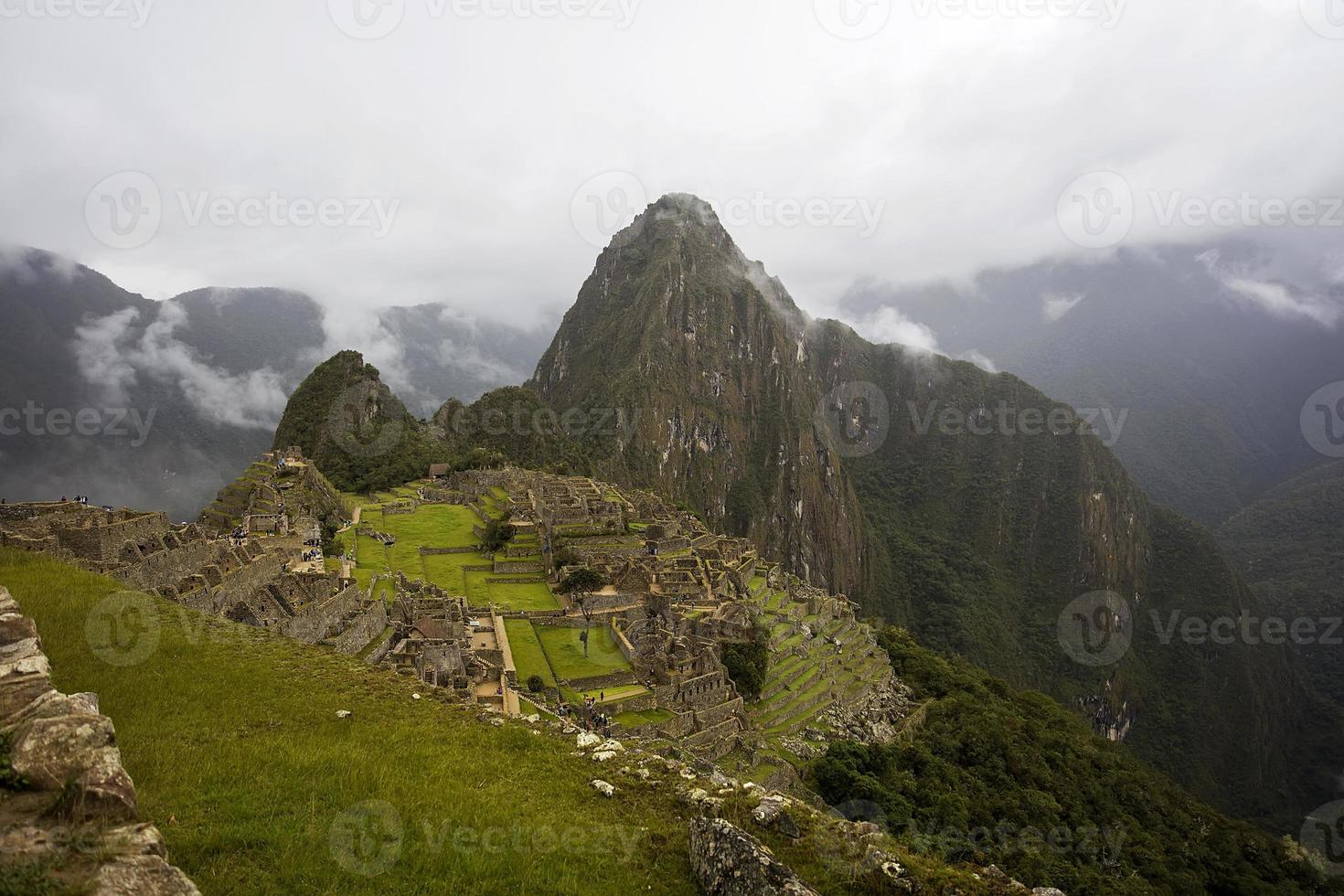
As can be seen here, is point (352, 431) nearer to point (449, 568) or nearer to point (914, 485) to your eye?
point (449, 568)

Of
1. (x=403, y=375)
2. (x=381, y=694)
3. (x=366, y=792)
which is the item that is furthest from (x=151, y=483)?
(x=403, y=375)

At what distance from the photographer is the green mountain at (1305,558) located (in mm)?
123250

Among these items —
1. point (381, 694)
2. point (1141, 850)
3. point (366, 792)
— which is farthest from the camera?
point (1141, 850)

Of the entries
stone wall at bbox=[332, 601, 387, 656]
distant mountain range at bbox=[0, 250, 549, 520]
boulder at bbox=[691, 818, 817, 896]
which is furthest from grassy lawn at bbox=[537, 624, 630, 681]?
distant mountain range at bbox=[0, 250, 549, 520]

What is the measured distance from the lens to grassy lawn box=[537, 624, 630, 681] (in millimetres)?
24225

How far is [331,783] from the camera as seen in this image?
8.05m

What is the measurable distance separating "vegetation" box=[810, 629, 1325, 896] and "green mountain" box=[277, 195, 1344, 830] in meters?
54.2

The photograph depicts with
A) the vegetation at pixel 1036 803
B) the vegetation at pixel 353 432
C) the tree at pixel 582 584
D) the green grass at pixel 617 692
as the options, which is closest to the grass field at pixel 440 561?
the tree at pixel 582 584

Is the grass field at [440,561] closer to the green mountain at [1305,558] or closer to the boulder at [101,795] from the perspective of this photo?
the boulder at [101,795]

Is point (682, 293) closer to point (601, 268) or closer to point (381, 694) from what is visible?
point (601, 268)

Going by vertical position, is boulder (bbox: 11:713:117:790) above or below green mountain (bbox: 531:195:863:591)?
below

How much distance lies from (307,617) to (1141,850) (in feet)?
120

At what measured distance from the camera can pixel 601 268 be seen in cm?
16600

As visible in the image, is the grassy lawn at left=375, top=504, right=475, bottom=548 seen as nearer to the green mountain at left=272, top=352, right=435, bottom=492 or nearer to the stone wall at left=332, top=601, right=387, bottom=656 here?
the green mountain at left=272, top=352, right=435, bottom=492
